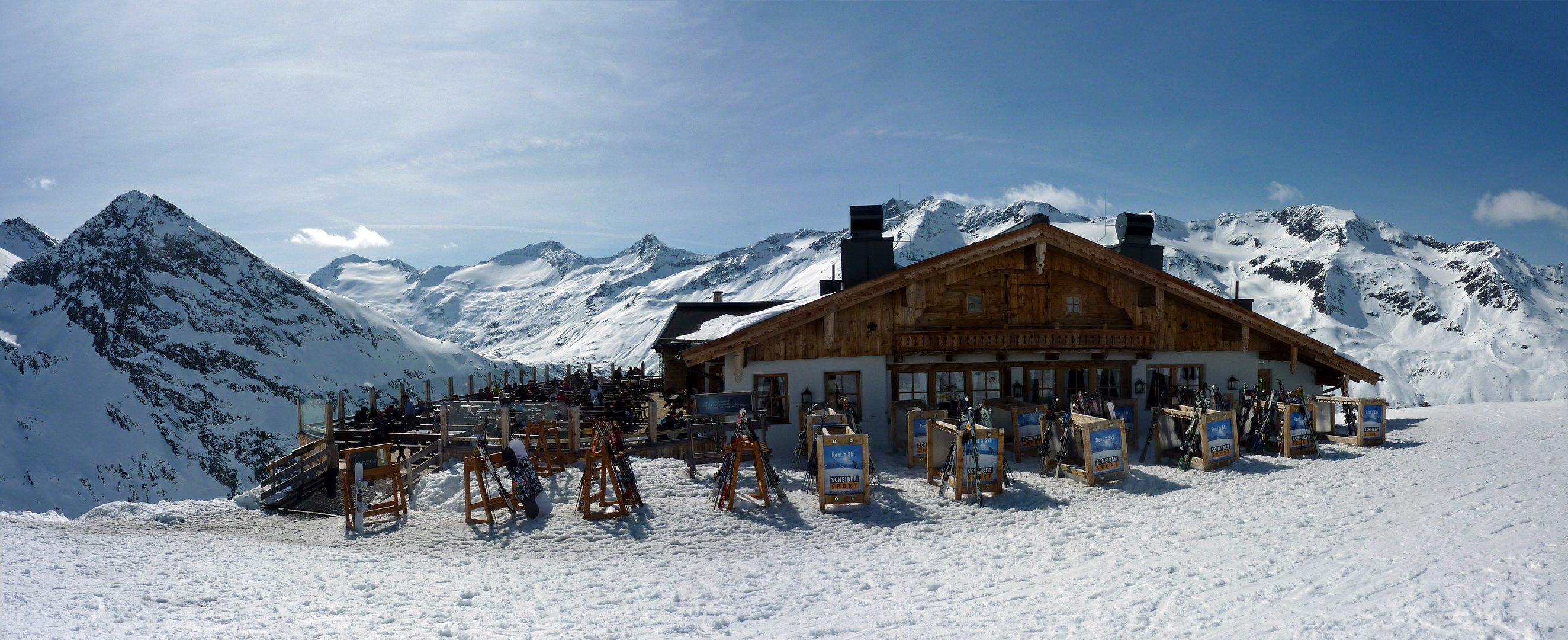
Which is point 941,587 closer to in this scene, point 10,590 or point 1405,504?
point 1405,504

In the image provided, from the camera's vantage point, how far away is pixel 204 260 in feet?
471

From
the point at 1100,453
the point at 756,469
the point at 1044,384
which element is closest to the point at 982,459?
the point at 1100,453

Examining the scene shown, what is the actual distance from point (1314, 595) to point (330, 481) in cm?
1694

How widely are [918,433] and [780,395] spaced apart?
12.3 ft

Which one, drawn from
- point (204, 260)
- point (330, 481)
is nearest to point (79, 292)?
point (204, 260)

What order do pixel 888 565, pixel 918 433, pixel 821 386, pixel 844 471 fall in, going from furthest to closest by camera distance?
pixel 821 386
pixel 918 433
pixel 844 471
pixel 888 565

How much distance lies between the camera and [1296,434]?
14.2m

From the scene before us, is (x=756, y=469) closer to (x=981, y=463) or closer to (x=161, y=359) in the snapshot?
(x=981, y=463)

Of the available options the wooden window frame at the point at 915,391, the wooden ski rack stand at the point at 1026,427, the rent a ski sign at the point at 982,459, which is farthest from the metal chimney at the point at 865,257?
the rent a ski sign at the point at 982,459

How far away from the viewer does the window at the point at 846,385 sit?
56.6 feet

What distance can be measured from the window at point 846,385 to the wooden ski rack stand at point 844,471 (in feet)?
18.3

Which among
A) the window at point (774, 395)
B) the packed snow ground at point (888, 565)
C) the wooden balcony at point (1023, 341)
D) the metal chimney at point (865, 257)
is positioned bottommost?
the packed snow ground at point (888, 565)

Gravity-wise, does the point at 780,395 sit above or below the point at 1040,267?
below

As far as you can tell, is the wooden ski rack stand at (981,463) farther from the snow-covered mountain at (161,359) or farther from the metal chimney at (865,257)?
the snow-covered mountain at (161,359)
